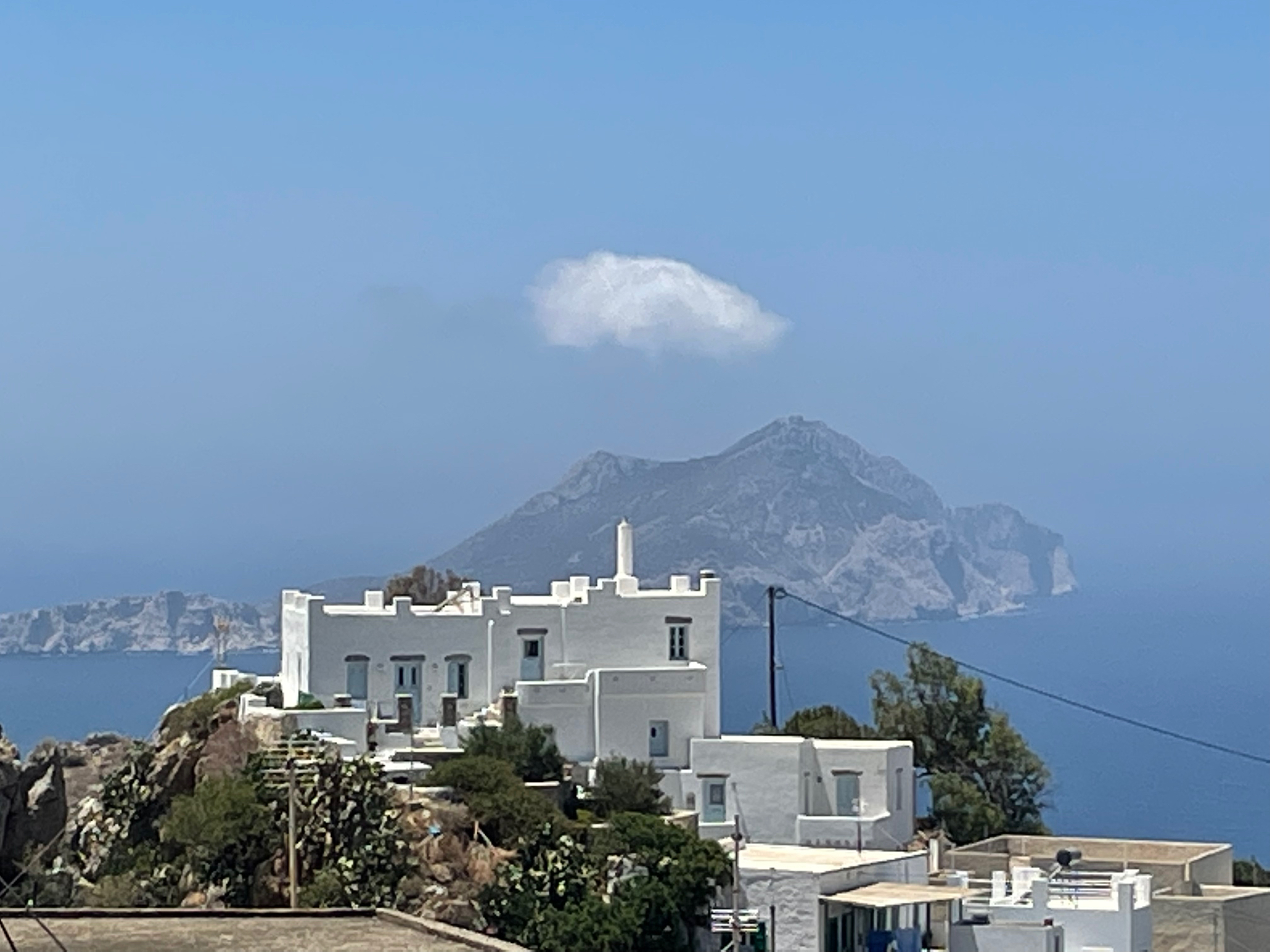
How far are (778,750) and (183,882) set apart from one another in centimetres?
1244

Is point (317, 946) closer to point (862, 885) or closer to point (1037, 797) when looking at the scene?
point (862, 885)

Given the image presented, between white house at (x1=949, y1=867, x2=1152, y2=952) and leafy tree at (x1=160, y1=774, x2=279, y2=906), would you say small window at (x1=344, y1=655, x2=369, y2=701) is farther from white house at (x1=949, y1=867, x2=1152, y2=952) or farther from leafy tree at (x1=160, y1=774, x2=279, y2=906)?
white house at (x1=949, y1=867, x2=1152, y2=952)

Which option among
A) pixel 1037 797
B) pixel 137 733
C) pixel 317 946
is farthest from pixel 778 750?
pixel 137 733

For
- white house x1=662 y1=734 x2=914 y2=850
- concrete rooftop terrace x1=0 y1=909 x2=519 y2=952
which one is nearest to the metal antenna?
white house x1=662 y1=734 x2=914 y2=850

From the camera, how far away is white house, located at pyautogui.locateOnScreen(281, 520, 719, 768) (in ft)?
164

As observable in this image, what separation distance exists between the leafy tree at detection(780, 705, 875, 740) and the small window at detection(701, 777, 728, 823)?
15.0 ft

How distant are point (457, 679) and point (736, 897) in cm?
1098

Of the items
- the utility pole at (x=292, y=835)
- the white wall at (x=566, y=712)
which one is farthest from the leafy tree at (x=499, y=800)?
the white wall at (x=566, y=712)

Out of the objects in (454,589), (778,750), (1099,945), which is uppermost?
(454,589)

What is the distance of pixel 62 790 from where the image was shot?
167ft

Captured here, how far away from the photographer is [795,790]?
4947 cm

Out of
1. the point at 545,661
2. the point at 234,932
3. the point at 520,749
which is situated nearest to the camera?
the point at 234,932

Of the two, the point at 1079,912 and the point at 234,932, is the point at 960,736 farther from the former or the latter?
the point at 234,932

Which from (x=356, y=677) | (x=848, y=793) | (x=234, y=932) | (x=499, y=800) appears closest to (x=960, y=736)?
(x=848, y=793)
